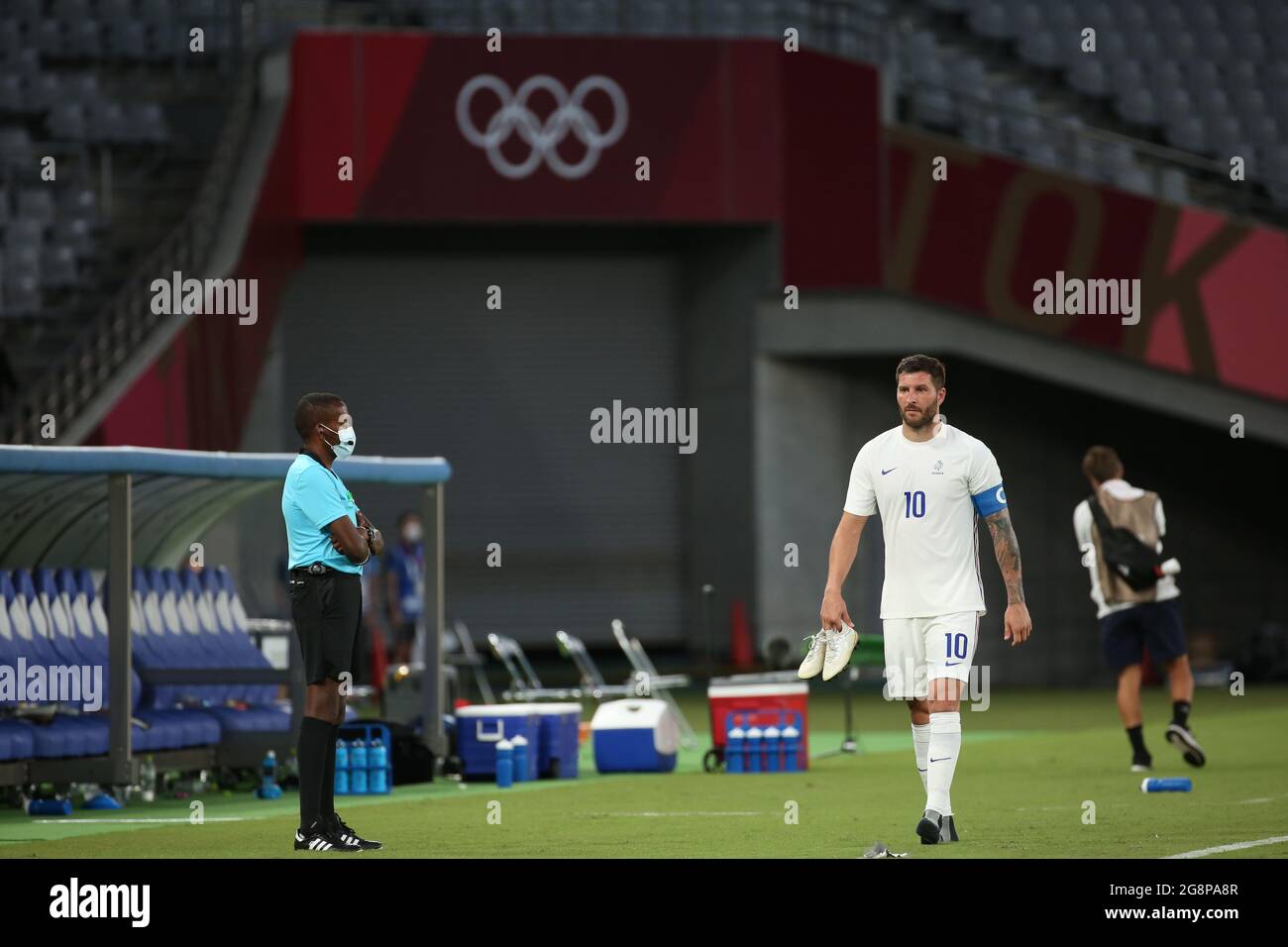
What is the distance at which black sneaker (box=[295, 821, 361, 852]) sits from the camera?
10.6 metres

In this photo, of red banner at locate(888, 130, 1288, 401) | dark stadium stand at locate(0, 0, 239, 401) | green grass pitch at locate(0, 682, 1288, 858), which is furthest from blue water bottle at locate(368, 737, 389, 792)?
red banner at locate(888, 130, 1288, 401)

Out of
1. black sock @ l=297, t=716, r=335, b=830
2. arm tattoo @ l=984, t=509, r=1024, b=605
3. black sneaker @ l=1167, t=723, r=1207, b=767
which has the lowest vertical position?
black sneaker @ l=1167, t=723, r=1207, b=767

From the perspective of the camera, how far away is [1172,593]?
1578 centimetres

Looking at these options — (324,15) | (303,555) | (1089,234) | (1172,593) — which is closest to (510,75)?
(324,15)

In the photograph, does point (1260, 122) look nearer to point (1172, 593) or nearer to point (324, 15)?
point (324, 15)

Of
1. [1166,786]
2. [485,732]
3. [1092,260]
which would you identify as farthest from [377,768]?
[1092,260]

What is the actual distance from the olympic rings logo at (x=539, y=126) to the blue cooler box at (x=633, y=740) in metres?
12.3

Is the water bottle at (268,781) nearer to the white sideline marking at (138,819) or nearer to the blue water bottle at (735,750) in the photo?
the white sideline marking at (138,819)

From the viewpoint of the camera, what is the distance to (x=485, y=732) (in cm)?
1611

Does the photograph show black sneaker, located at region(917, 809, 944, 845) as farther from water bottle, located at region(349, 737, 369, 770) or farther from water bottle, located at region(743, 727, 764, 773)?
water bottle, located at region(743, 727, 764, 773)

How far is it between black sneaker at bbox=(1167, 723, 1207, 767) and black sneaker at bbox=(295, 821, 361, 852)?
7.02m

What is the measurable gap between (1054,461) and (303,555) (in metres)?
21.0

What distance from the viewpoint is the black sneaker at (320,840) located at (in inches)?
416

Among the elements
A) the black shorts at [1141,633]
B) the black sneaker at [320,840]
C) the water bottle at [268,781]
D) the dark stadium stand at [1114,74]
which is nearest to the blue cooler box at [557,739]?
the water bottle at [268,781]
